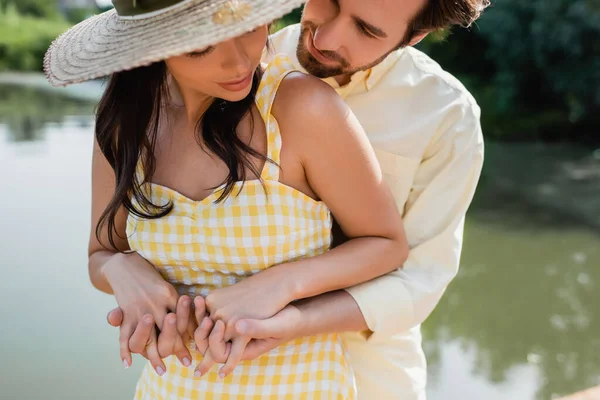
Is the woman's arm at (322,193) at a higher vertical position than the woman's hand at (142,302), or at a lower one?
higher

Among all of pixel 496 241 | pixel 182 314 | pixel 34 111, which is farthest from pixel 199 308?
pixel 34 111

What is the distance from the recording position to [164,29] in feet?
2.98

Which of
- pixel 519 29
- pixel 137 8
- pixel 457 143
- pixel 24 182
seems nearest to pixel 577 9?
pixel 519 29

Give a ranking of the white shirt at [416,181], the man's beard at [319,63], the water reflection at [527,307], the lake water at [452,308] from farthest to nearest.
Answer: the water reflection at [527,307] → the lake water at [452,308] → the man's beard at [319,63] → the white shirt at [416,181]

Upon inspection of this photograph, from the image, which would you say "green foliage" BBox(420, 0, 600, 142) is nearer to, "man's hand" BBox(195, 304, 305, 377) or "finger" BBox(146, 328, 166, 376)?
A: "man's hand" BBox(195, 304, 305, 377)

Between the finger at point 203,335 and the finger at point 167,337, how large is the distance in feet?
0.13

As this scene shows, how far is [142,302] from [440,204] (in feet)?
2.03

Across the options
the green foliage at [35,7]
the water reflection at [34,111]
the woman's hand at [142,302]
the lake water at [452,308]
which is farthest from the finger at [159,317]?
the green foliage at [35,7]

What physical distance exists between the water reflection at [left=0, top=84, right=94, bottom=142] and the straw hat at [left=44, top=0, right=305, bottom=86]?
7.01 m

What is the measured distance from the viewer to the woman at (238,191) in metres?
1.03

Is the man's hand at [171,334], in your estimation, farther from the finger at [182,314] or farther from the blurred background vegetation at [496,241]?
the blurred background vegetation at [496,241]

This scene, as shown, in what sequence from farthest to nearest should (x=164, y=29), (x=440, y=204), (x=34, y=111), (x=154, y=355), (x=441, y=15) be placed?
(x=34, y=111) → (x=441, y=15) → (x=440, y=204) → (x=154, y=355) → (x=164, y=29)

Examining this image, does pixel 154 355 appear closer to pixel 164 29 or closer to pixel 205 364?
pixel 205 364

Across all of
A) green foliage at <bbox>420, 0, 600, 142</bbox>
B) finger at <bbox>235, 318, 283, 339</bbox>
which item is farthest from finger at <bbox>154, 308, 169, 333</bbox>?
green foliage at <bbox>420, 0, 600, 142</bbox>
